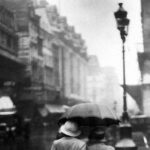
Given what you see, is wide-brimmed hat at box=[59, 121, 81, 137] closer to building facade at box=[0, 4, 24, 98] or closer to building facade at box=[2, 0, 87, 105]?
building facade at box=[0, 4, 24, 98]

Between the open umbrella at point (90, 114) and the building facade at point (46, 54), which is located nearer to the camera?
the open umbrella at point (90, 114)

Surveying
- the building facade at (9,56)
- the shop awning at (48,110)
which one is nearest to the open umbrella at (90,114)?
the building facade at (9,56)

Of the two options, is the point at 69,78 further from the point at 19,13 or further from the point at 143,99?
the point at 143,99

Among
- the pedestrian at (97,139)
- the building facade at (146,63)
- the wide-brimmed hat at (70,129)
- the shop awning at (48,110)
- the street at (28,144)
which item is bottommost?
the street at (28,144)

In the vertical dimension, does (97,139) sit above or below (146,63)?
below

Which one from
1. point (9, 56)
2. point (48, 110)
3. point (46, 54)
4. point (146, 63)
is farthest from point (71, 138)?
point (46, 54)

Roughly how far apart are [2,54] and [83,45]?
50.6 meters

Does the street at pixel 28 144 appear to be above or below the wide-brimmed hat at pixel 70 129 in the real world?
below

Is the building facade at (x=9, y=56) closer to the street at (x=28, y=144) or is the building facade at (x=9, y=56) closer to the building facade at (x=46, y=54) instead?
the building facade at (x=46, y=54)

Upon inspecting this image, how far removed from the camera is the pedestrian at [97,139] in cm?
556

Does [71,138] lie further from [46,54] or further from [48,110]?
[46,54]

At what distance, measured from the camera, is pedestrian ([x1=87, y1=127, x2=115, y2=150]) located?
556 centimetres

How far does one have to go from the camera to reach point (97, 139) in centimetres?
559

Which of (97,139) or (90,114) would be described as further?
(90,114)
